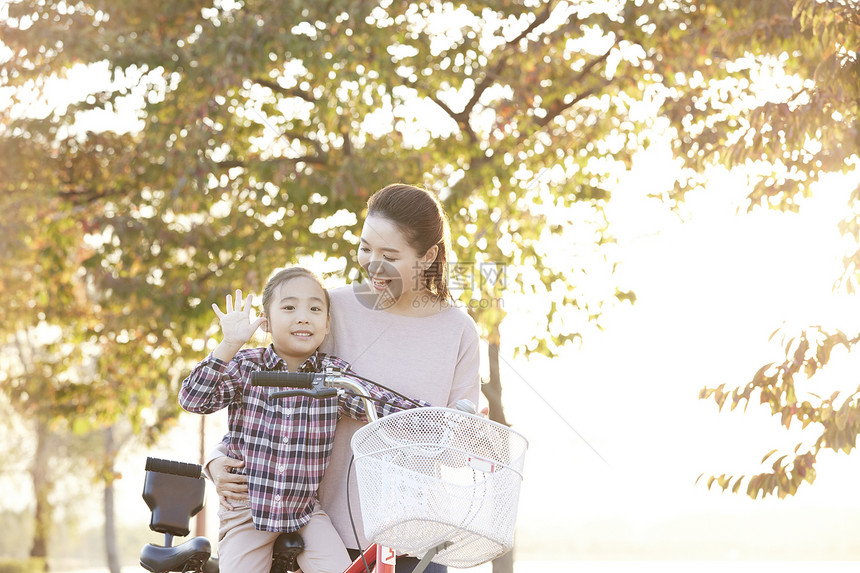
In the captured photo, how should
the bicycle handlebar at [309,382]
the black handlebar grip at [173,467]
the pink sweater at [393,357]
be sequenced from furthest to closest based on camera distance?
the black handlebar grip at [173,467]
the pink sweater at [393,357]
the bicycle handlebar at [309,382]

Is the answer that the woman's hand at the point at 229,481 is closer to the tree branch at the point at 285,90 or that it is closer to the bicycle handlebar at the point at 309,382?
the bicycle handlebar at the point at 309,382

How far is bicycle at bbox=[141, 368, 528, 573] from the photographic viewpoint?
6.17ft

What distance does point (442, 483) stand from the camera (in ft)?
6.16

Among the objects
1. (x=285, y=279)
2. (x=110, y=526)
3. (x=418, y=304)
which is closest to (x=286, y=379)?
(x=285, y=279)

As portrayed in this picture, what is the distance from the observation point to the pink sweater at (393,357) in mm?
2641

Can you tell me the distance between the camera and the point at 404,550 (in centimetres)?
199

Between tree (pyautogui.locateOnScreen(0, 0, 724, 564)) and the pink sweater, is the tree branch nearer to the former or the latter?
tree (pyautogui.locateOnScreen(0, 0, 724, 564))

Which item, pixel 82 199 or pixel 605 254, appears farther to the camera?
pixel 82 199

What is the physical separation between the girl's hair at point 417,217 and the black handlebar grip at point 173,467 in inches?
38.4

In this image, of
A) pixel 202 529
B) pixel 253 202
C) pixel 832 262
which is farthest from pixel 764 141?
pixel 202 529

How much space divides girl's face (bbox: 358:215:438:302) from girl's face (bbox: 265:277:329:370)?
0.19 meters

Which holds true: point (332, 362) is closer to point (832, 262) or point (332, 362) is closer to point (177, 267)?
point (832, 262)

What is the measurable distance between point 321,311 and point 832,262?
2649 millimetres

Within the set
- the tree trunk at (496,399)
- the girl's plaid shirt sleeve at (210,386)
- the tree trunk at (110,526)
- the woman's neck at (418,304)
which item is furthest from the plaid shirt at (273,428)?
the tree trunk at (110,526)
